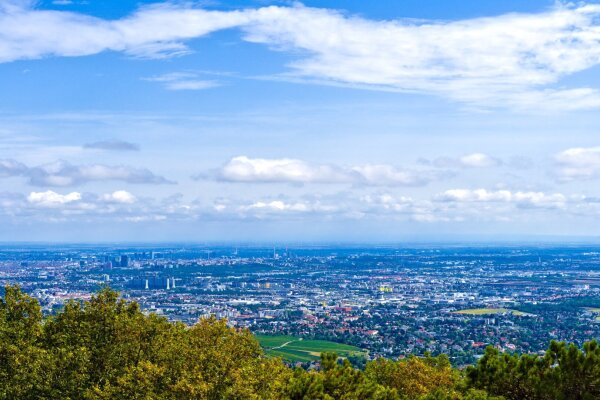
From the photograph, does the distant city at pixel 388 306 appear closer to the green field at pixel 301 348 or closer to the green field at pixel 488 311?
the green field at pixel 488 311

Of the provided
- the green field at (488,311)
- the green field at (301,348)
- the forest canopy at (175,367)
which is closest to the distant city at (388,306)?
the green field at (488,311)

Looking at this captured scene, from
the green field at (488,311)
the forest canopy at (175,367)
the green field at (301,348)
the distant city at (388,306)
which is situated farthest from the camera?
the green field at (488,311)

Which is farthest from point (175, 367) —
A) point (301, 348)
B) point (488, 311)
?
point (488, 311)

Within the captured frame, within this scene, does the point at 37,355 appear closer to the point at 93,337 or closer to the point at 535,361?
the point at 93,337

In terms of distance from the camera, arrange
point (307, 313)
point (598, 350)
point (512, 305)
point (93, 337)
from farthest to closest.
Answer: point (512, 305) < point (307, 313) < point (93, 337) < point (598, 350)

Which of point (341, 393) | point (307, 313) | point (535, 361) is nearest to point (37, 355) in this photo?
point (341, 393)

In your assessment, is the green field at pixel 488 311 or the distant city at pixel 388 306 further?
the green field at pixel 488 311

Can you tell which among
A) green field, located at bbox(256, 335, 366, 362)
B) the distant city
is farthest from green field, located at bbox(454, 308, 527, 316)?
green field, located at bbox(256, 335, 366, 362)

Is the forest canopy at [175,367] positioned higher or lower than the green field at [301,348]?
higher

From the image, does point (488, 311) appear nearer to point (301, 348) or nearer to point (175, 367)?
point (301, 348)
